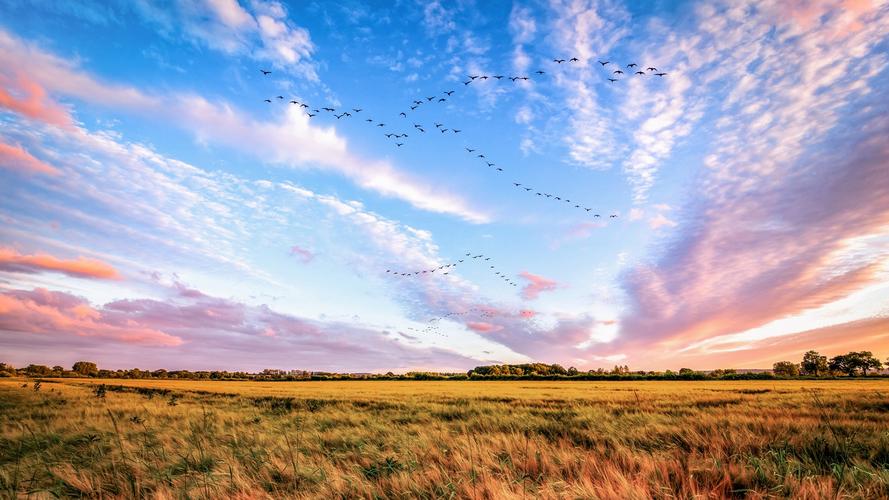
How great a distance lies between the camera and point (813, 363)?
126 metres

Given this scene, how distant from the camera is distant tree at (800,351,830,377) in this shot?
411 feet

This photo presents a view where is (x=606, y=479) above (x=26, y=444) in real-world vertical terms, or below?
above

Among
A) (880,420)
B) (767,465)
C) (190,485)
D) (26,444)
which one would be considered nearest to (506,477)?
(767,465)

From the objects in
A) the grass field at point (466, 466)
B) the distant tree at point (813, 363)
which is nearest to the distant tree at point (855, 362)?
the distant tree at point (813, 363)

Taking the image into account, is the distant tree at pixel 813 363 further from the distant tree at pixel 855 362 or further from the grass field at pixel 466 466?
the grass field at pixel 466 466

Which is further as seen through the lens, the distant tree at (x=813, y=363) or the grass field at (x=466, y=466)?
the distant tree at (x=813, y=363)

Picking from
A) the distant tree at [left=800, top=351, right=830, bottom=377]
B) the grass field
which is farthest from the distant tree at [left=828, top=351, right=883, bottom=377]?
the grass field

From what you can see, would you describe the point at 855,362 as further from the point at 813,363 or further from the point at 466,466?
the point at 466,466

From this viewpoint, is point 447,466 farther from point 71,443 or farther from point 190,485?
point 71,443

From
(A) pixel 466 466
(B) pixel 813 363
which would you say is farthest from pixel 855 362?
(A) pixel 466 466

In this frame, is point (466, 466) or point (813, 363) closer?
point (466, 466)

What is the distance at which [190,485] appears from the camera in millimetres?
4844

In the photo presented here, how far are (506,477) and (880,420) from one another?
12.4 m

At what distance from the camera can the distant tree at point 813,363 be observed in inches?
4931
